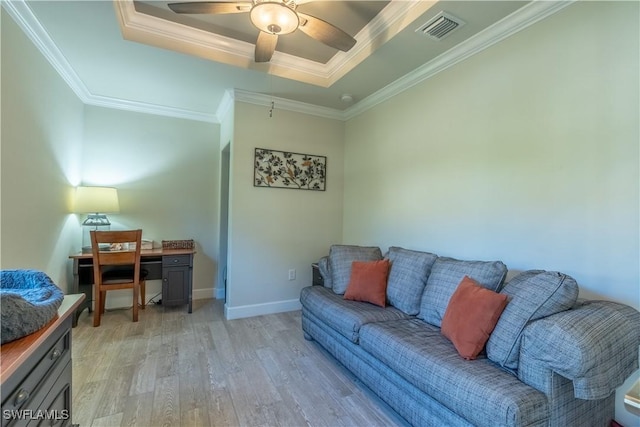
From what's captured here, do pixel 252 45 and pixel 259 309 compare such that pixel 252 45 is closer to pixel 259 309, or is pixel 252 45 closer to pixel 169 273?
pixel 169 273

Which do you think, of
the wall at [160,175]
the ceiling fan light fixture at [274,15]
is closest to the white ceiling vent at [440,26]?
the ceiling fan light fixture at [274,15]

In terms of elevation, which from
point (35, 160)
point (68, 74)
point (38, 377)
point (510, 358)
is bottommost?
point (510, 358)

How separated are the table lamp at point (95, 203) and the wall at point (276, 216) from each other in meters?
1.35

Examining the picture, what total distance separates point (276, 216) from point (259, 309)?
111cm

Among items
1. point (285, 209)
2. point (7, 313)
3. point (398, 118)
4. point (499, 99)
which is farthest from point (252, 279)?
point (499, 99)

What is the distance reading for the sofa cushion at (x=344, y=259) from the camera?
2.71 metres

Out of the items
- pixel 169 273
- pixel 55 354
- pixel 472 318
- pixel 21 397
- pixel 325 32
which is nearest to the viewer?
pixel 21 397

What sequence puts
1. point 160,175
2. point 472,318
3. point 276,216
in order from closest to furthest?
point 472,318
point 276,216
point 160,175

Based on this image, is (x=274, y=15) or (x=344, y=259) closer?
(x=274, y=15)

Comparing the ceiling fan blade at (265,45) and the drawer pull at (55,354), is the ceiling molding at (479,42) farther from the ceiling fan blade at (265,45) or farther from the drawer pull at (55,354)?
the drawer pull at (55,354)

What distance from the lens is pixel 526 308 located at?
57.1 inches

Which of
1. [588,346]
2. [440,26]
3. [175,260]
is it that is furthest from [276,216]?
[588,346]

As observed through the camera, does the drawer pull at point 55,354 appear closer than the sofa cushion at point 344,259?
Yes

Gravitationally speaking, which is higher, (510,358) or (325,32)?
(325,32)
